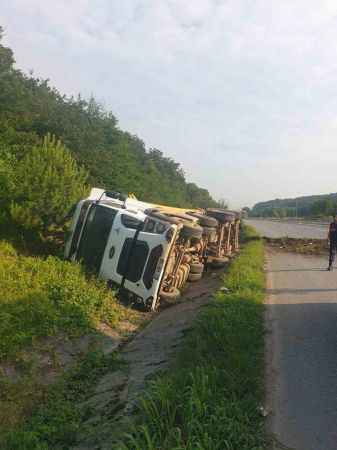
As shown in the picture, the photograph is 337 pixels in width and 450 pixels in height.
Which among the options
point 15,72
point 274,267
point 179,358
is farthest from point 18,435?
point 15,72

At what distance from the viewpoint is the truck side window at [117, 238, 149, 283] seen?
25.3 feet

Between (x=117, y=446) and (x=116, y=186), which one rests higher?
(x=116, y=186)

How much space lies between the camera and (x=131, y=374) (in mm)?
4852

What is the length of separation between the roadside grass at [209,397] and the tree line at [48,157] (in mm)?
5837

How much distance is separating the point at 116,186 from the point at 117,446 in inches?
671

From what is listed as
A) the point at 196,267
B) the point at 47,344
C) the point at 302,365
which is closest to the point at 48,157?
the point at 196,267

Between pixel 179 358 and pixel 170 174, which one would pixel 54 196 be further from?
pixel 170 174

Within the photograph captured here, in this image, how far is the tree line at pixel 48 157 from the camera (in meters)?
9.76

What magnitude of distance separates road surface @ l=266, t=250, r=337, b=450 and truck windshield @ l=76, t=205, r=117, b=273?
11.9ft

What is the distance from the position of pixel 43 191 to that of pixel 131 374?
6120 mm

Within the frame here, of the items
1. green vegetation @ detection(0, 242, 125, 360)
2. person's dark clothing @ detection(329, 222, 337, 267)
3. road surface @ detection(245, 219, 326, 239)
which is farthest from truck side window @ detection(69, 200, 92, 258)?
road surface @ detection(245, 219, 326, 239)

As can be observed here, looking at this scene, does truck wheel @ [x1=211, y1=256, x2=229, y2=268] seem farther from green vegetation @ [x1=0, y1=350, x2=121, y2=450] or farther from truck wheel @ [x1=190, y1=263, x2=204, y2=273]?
green vegetation @ [x1=0, y1=350, x2=121, y2=450]

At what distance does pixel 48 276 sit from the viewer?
7516 millimetres

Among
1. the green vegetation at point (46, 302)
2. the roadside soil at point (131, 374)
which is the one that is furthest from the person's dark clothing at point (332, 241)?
the green vegetation at point (46, 302)
